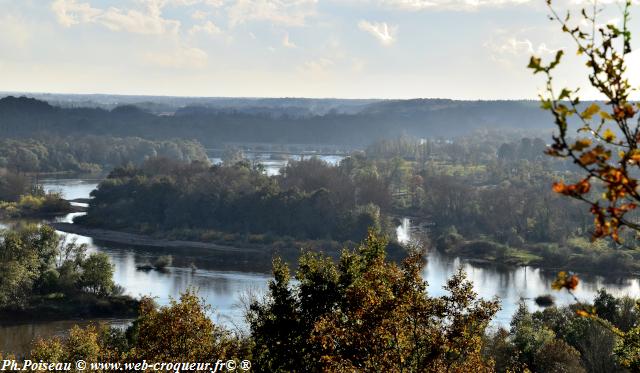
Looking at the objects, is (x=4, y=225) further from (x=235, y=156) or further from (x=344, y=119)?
(x=344, y=119)

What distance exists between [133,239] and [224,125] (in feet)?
308

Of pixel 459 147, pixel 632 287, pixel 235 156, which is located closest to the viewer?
pixel 632 287

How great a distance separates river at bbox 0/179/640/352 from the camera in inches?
1014

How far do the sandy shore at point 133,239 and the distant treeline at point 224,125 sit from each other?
6468 cm

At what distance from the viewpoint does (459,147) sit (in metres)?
103

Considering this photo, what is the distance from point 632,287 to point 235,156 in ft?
211

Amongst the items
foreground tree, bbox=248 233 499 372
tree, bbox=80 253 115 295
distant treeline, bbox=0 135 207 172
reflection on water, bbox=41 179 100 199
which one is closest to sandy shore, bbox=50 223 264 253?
reflection on water, bbox=41 179 100 199

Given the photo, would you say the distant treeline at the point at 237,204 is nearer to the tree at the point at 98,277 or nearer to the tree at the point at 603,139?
the tree at the point at 98,277

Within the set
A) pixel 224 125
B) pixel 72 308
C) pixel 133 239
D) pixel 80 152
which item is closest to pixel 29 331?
pixel 72 308

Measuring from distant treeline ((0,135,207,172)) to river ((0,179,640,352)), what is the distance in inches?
1558

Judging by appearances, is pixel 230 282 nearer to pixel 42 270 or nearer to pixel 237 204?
pixel 42 270

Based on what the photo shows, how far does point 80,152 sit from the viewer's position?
88.6 metres

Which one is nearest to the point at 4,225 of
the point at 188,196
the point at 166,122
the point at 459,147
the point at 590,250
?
the point at 188,196

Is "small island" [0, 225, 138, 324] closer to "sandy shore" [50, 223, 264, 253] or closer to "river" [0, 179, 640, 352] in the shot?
"river" [0, 179, 640, 352]
